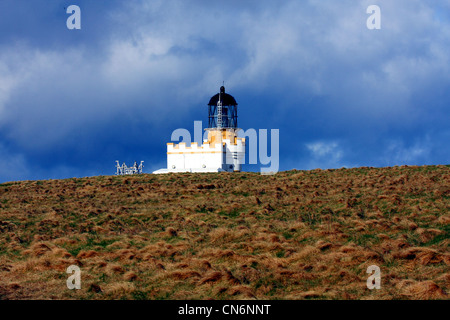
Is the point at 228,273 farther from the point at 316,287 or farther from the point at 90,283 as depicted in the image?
the point at 90,283

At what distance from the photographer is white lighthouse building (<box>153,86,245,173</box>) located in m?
53.5

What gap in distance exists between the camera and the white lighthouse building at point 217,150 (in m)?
53.5

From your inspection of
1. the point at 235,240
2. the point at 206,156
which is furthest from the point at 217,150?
the point at 235,240

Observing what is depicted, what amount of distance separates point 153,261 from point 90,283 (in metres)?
2.82

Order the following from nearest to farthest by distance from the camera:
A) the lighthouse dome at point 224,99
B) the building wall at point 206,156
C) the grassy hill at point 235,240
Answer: the grassy hill at point 235,240
the building wall at point 206,156
the lighthouse dome at point 224,99

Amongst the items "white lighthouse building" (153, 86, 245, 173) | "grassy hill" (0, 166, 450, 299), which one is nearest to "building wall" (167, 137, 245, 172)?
"white lighthouse building" (153, 86, 245, 173)

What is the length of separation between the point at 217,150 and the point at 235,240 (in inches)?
1330

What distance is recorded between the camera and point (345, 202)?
2638 cm

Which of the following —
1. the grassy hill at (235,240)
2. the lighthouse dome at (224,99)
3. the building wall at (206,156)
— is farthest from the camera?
→ the lighthouse dome at (224,99)

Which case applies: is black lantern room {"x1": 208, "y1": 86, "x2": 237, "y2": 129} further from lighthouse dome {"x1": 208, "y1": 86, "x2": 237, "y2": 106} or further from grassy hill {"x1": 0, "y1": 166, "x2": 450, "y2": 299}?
grassy hill {"x1": 0, "y1": 166, "x2": 450, "y2": 299}

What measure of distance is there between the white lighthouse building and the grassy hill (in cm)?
1848

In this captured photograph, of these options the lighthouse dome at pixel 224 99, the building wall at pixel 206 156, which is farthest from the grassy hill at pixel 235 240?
the lighthouse dome at pixel 224 99

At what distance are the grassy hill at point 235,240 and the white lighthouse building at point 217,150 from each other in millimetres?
18479

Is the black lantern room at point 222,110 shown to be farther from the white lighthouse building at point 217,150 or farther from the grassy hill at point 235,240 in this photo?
the grassy hill at point 235,240
